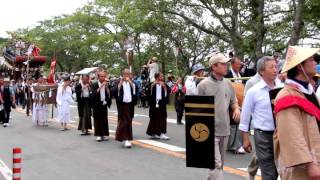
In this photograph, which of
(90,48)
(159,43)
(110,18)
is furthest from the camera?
(90,48)

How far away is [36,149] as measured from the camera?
1205cm

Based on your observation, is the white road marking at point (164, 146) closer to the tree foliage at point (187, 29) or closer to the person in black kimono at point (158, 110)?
the person in black kimono at point (158, 110)

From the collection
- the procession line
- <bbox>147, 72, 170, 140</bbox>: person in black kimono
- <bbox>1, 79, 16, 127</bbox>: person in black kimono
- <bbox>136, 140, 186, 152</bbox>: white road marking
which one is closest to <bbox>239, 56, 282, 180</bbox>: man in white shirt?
the procession line

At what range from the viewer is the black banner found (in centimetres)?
602

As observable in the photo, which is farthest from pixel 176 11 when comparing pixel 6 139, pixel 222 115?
pixel 222 115

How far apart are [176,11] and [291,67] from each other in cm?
2277

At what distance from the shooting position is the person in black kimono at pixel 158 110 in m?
13.2

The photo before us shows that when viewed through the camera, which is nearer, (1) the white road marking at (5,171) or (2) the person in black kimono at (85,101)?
(1) the white road marking at (5,171)

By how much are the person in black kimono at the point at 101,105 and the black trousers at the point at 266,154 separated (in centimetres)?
811

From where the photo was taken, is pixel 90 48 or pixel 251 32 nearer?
pixel 251 32

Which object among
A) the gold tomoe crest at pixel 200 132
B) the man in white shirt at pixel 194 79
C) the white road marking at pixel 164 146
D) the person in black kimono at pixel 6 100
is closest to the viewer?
the gold tomoe crest at pixel 200 132

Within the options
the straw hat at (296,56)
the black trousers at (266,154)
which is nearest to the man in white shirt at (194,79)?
the black trousers at (266,154)

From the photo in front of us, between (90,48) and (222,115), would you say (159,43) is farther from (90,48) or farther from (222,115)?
(222,115)

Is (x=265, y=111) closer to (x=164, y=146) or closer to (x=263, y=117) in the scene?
(x=263, y=117)
